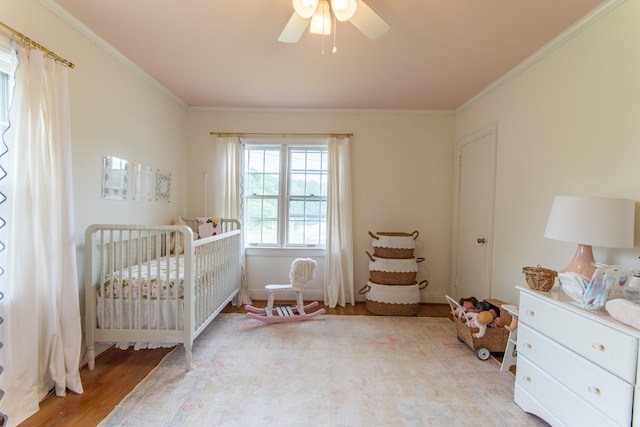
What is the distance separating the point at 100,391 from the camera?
1722mm

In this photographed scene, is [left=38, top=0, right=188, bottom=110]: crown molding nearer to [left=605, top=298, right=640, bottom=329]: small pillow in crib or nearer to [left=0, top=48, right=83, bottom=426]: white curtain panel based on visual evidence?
[left=0, top=48, right=83, bottom=426]: white curtain panel

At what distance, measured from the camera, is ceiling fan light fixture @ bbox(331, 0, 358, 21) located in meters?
1.39

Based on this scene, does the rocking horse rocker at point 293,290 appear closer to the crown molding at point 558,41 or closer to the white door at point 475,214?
the white door at point 475,214

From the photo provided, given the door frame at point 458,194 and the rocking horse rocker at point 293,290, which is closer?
the door frame at point 458,194

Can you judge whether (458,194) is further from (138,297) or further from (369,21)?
(138,297)

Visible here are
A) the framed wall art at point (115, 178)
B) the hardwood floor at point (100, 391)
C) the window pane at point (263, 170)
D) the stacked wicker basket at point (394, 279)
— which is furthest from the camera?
the window pane at point (263, 170)

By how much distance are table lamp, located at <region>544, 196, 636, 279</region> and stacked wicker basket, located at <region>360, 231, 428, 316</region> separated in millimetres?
1630

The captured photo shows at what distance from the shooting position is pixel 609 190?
5.20ft

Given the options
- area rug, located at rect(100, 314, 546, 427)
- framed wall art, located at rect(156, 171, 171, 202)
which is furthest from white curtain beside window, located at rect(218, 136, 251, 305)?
area rug, located at rect(100, 314, 546, 427)

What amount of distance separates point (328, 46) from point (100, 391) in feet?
8.78

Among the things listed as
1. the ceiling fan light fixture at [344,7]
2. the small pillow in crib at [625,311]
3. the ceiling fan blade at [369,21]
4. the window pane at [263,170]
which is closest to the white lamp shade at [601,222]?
the small pillow in crib at [625,311]

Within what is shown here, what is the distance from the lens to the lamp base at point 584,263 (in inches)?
59.4

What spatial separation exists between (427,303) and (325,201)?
1.76 m

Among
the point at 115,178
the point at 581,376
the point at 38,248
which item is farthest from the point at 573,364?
the point at 115,178
